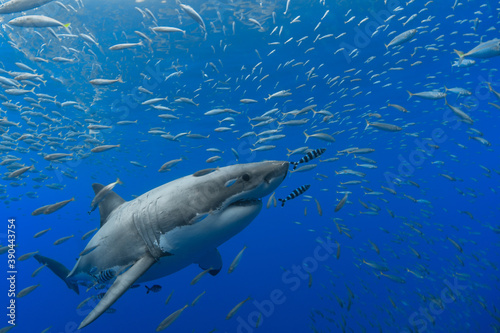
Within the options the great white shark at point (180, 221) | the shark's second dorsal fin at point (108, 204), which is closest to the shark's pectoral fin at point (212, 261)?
the great white shark at point (180, 221)

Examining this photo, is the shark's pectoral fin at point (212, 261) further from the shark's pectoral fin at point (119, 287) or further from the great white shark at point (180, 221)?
the shark's pectoral fin at point (119, 287)

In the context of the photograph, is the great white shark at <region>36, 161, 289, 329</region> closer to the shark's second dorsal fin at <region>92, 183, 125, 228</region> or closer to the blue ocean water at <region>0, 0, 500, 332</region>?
the shark's second dorsal fin at <region>92, 183, 125, 228</region>

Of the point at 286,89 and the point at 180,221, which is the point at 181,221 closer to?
the point at 180,221

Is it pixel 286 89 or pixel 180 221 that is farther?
pixel 286 89

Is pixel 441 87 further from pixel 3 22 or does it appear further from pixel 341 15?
pixel 3 22

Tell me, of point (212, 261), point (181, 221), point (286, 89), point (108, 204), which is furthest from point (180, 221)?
point (286, 89)

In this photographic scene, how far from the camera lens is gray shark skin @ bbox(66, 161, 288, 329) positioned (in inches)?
103

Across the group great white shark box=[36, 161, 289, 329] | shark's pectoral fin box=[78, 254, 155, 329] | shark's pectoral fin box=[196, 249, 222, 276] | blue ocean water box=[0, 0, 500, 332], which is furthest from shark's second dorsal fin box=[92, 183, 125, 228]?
blue ocean water box=[0, 0, 500, 332]

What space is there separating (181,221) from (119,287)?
822 millimetres

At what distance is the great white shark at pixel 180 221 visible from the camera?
2615 mm

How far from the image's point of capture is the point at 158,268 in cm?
334

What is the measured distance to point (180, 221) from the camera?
2.83m

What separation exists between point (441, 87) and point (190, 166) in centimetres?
3444

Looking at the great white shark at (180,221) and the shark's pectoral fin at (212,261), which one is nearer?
the great white shark at (180,221)
